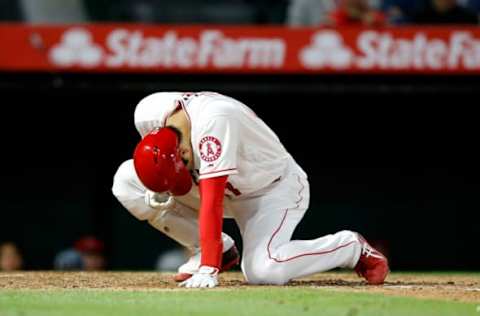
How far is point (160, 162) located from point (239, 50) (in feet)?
13.2

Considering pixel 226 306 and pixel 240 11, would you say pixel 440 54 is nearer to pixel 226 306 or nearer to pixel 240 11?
pixel 240 11

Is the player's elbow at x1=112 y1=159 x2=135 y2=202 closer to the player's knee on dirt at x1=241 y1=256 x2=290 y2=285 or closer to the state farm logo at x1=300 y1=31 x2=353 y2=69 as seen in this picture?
the player's knee on dirt at x1=241 y1=256 x2=290 y2=285

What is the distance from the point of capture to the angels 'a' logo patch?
5.09m

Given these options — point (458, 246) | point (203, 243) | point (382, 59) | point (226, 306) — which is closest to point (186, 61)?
point (382, 59)

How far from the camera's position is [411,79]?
31.0ft

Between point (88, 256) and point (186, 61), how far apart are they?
1.83m

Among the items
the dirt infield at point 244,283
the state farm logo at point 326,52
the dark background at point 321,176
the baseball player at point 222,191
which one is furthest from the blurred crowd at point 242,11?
the baseball player at point 222,191

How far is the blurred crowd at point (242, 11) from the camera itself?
9398 mm

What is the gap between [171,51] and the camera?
9.05 metres

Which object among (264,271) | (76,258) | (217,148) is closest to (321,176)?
(76,258)

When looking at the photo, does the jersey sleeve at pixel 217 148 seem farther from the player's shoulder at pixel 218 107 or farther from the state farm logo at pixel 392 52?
the state farm logo at pixel 392 52

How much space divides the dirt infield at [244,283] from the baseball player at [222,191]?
14 centimetres

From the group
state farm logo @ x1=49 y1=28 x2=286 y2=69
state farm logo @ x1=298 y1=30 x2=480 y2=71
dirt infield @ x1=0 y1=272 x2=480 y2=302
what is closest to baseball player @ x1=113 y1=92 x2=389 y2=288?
dirt infield @ x1=0 y1=272 x2=480 y2=302

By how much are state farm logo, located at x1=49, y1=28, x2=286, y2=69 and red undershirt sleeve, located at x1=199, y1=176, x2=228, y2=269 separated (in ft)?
13.4
